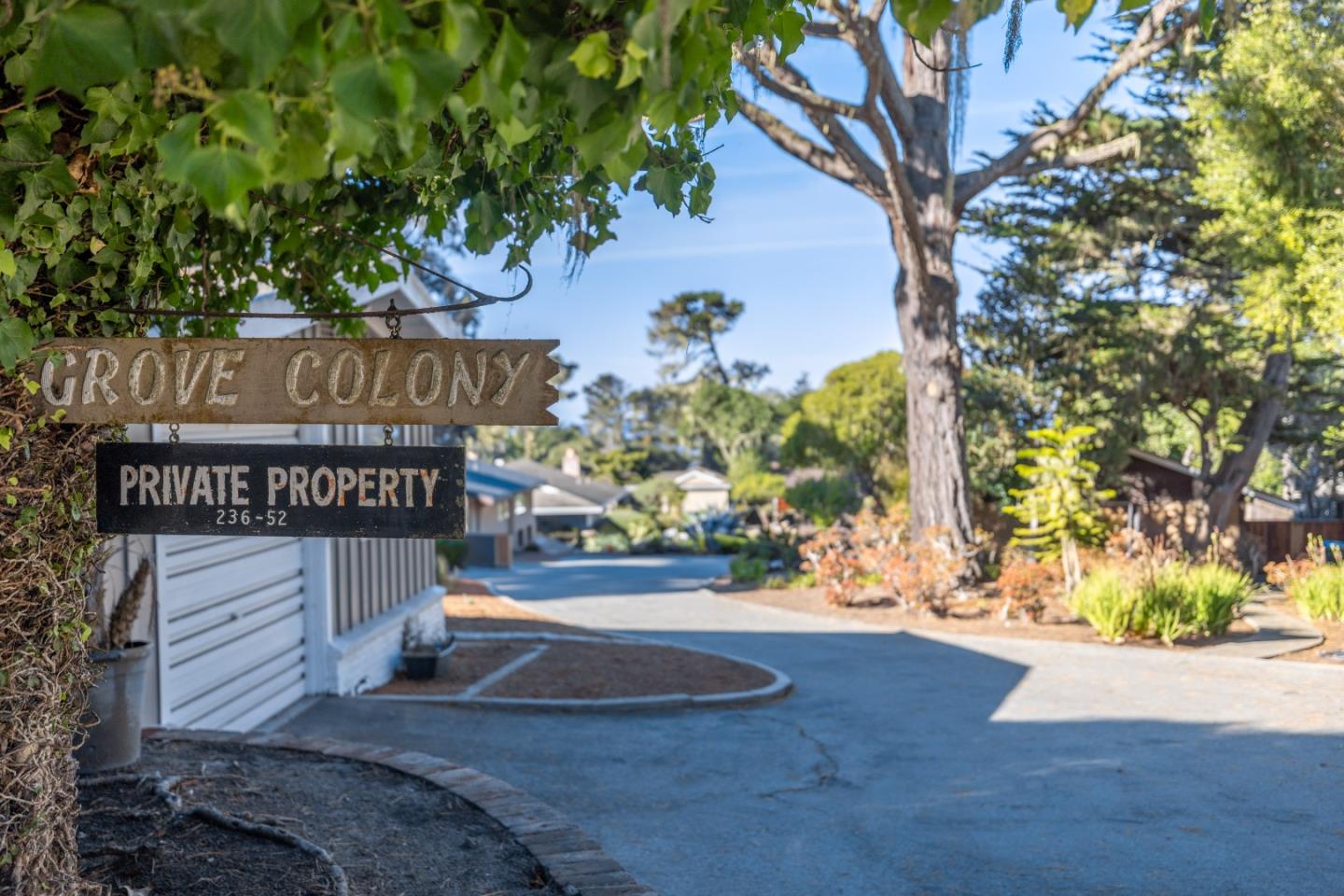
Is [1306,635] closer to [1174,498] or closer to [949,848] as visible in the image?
[949,848]

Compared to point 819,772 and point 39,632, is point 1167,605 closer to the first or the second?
point 819,772

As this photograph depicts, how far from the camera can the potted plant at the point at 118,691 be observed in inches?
217

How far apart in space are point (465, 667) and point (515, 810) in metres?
6.95

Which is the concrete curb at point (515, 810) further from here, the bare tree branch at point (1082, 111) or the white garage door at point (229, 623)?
the bare tree branch at point (1082, 111)

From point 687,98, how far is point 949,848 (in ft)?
16.8

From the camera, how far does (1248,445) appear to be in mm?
22562

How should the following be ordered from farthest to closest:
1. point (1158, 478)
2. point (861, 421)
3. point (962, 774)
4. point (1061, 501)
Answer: point (861, 421) → point (1158, 478) → point (1061, 501) → point (962, 774)

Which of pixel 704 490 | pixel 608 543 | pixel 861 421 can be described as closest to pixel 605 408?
pixel 704 490

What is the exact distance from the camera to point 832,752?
28.9ft

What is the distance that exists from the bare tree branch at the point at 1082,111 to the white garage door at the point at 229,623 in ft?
41.5

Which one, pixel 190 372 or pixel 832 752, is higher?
pixel 190 372

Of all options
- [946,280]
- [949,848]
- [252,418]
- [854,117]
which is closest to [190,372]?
[252,418]

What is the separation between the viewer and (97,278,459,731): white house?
7.46 meters

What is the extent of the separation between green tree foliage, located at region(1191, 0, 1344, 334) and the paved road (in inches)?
238
